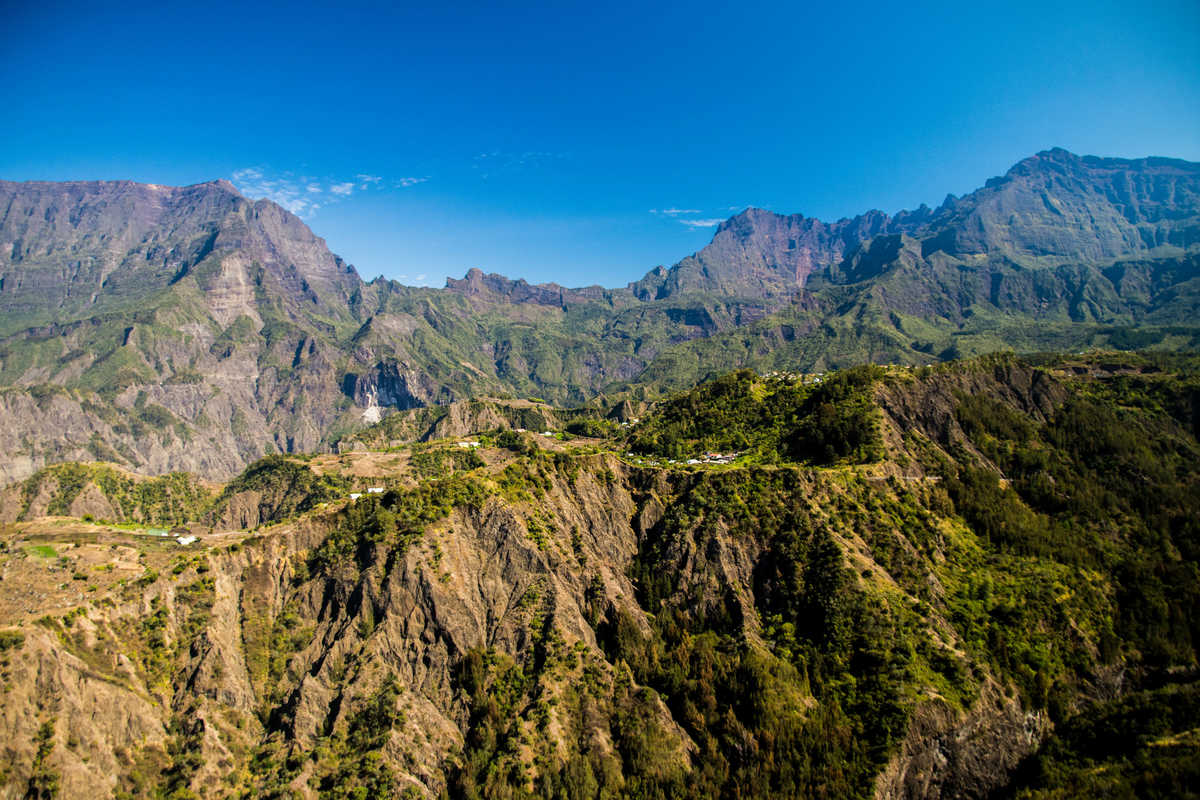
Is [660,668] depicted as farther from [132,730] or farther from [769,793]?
[132,730]

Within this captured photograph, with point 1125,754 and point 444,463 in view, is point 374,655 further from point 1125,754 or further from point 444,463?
point 444,463

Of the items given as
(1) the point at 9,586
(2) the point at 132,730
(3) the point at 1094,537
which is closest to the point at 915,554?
(3) the point at 1094,537

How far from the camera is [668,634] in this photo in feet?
327

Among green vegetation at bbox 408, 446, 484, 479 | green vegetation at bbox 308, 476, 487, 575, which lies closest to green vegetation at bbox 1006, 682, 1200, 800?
green vegetation at bbox 308, 476, 487, 575

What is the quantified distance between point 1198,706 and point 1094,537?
44026mm

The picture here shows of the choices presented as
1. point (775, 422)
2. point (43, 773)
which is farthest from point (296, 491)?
point (775, 422)

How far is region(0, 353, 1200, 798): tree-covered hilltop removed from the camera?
74.0 m

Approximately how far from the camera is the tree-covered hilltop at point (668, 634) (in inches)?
2913

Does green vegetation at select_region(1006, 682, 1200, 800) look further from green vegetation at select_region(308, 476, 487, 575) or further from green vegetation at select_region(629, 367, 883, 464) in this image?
green vegetation at select_region(308, 476, 487, 575)

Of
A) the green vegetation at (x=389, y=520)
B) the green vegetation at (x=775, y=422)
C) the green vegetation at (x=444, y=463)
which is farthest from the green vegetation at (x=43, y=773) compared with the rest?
the green vegetation at (x=775, y=422)

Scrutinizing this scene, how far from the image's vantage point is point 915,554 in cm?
10169

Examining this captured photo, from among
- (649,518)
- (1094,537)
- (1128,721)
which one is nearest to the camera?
(1128,721)

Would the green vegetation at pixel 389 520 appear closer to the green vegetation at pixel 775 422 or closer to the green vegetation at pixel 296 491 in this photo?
the green vegetation at pixel 775 422

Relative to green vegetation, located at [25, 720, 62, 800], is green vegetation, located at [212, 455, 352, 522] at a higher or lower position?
higher
